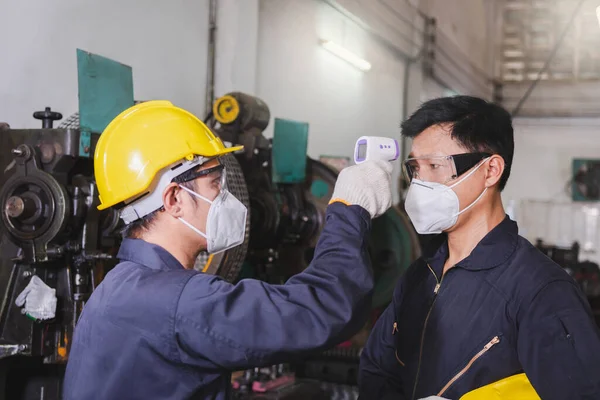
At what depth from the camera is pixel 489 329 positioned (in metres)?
1.43

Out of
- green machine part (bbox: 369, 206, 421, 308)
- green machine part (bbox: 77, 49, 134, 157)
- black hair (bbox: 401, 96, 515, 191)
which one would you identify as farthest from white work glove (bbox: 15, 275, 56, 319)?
green machine part (bbox: 369, 206, 421, 308)

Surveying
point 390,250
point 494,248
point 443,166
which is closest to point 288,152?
point 390,250

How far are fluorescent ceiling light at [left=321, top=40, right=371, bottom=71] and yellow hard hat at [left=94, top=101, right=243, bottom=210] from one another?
371 cm

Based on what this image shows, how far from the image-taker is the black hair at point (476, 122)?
1.64 meters

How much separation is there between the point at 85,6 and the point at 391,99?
4323 millimetres

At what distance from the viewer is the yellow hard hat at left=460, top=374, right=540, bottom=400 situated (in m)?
1.35

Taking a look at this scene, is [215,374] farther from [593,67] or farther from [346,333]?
[593,67]

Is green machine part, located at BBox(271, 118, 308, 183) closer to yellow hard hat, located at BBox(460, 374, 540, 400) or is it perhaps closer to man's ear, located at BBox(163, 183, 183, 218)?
man's ear, located at BBox(163, 183, 183, 218)

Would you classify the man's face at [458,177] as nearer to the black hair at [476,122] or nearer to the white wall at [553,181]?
the black hair at [476,122]

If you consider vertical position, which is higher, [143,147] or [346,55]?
[346,55]

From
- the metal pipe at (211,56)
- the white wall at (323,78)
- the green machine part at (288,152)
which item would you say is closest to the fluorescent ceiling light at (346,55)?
the white wall at (323,78)

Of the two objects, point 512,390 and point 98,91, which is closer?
point 512,390

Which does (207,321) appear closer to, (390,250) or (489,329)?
(489,329)

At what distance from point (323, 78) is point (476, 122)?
140 inches
